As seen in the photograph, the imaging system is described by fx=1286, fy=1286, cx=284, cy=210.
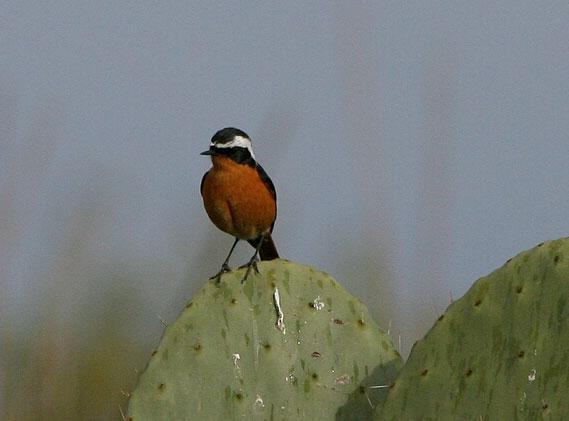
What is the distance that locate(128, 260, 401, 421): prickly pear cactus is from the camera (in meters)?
3.22

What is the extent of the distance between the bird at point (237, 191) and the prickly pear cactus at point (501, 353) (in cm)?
150

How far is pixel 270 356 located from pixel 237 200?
113 centimetres

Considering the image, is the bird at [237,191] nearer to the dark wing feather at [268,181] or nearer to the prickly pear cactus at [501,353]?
the dark wing feather at [268,181]

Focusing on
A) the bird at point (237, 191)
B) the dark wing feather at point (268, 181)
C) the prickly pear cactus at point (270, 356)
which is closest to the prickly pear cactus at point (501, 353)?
the prickly pear cactus at point (270, 356)

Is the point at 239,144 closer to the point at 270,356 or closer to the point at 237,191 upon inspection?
the point at 237,191

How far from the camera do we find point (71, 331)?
15.3 feet

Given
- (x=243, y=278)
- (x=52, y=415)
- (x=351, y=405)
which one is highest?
(x=243, y=278)

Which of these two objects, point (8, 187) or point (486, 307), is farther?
point (8, 187)

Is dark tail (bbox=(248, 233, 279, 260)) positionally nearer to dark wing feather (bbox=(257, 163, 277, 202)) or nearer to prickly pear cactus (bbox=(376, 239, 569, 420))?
dark wing feather (bbox=(257, 163, 277, 202))

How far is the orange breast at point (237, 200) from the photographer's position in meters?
4.29

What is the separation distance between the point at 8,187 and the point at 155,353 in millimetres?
1289

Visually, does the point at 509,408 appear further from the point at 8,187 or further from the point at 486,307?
the point at 8,187

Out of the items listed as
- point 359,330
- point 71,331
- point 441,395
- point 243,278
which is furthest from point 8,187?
point 441,395

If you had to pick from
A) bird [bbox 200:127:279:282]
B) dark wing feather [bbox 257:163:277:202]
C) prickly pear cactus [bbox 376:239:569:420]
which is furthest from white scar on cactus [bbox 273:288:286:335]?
dark wing feather [bbox 257:163:277:202]
